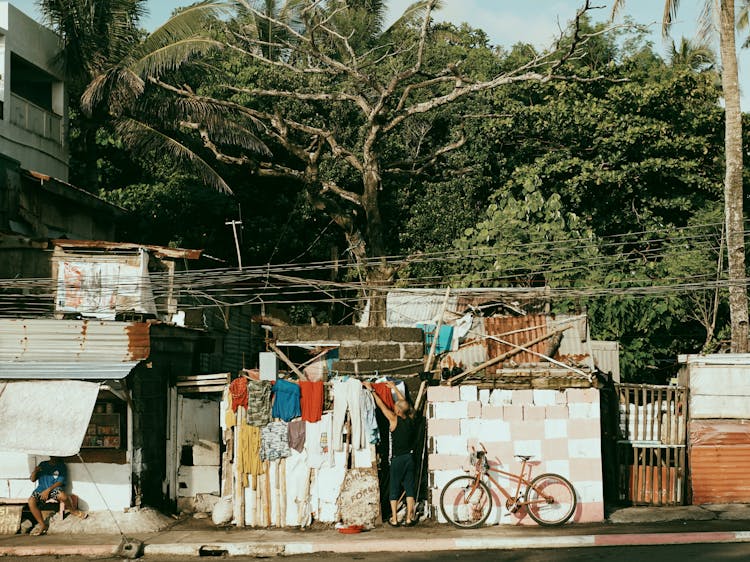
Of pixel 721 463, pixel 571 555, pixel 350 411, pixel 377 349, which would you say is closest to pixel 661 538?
pixel 571 555

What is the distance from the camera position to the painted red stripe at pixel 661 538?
12094 millimetres

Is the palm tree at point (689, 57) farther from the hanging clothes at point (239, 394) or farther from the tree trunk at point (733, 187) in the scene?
the hanging clothes at point (239, 394)

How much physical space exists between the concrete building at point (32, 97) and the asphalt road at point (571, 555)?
41.4 ft

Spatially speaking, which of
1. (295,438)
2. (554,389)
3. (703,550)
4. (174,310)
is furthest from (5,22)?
(703,550)

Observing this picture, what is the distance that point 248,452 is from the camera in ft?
45.8

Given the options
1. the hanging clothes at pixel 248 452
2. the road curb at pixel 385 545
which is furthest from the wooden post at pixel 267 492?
the road curb at pixel 385 545

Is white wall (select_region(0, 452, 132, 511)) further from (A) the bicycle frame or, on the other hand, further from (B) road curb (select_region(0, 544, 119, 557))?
(A) the bicycle frame

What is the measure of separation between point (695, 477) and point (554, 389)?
10.3 ft

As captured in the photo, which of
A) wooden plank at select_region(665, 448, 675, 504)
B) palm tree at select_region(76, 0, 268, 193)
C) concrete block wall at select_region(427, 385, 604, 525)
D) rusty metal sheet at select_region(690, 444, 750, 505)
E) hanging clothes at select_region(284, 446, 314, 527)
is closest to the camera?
concrete block wall at select_region(427, 385, 604, 525)

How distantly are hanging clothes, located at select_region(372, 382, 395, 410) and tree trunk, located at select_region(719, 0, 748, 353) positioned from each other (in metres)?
7.69

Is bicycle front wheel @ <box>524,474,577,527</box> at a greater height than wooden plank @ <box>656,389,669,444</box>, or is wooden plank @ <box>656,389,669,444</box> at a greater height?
wooden plank @ <box>656,389,669,444</box>

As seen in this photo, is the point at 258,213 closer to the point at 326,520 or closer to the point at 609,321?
the point at 609,321

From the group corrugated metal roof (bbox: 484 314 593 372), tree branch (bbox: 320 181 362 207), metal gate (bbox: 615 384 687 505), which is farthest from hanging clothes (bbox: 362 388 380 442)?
tree branch (bbox: 320 181 362 207)

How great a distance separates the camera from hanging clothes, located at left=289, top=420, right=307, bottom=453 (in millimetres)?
13906
